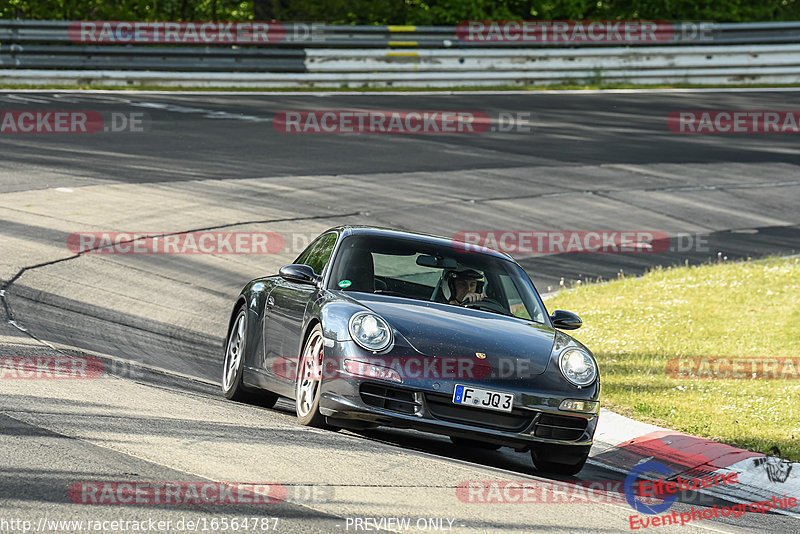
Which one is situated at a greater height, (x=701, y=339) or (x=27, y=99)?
(x=27, y=99)

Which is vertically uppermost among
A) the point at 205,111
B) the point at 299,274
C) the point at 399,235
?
the point at 399,235

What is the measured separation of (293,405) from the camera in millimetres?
9805

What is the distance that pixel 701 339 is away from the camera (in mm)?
11742

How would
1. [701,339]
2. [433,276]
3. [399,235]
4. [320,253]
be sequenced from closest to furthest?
[433,276] < [399,235] < [320,253] < [701,339]

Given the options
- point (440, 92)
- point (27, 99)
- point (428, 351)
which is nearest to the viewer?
point (428, 351)

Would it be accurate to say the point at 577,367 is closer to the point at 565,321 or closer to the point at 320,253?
the point at 565,321

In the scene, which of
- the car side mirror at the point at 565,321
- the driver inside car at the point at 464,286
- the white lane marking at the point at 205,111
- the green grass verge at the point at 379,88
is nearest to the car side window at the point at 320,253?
the driver inside car at the point at 464,286

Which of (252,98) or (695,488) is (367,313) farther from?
(252,98)

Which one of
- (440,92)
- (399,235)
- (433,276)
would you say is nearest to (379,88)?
(440,92)

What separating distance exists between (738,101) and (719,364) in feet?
65.5

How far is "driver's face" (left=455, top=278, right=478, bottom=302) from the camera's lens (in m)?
8.13

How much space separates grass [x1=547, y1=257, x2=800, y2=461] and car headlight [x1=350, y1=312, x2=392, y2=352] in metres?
2.88

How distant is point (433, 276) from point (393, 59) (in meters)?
21.2

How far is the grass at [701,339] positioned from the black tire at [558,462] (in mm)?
1600
